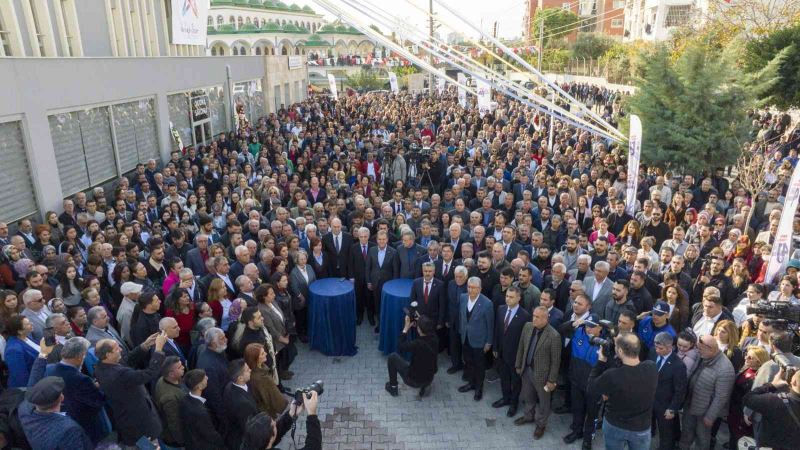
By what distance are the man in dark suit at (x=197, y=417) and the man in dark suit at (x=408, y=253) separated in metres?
4.09

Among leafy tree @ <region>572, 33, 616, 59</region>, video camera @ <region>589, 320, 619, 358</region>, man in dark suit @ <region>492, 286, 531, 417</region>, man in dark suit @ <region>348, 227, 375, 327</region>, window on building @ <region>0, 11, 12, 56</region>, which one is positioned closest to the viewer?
video camera @ <region>589, 320, 619, 358</region>

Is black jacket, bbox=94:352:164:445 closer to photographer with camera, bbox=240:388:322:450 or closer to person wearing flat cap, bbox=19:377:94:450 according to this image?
person wearing flat cap, bbox=19:377:94:450

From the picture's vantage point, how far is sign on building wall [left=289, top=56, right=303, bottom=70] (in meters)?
28.9

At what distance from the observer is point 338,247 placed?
8164 millimetres

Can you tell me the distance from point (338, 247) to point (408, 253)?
1.16m

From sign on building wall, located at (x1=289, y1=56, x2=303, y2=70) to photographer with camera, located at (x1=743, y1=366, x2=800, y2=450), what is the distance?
28.1 meters

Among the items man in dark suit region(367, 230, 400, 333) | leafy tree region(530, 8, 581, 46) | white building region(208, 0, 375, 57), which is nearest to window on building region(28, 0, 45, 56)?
man in dark suit region(367, 230, 400, 333)

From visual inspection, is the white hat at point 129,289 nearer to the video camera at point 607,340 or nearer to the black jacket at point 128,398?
the black jacket at point 128,398

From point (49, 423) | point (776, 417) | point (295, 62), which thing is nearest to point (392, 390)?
point (49, 423)

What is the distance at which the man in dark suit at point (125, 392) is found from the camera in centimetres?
411

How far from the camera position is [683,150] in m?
12.3

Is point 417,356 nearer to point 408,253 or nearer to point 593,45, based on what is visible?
point 408,253

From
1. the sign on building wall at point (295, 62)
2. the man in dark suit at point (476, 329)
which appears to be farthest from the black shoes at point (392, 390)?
the sign on building wall at point (295, 62)

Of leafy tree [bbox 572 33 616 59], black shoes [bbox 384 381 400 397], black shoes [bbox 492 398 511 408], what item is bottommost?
black shoes [bbox 492 398 511 408]
